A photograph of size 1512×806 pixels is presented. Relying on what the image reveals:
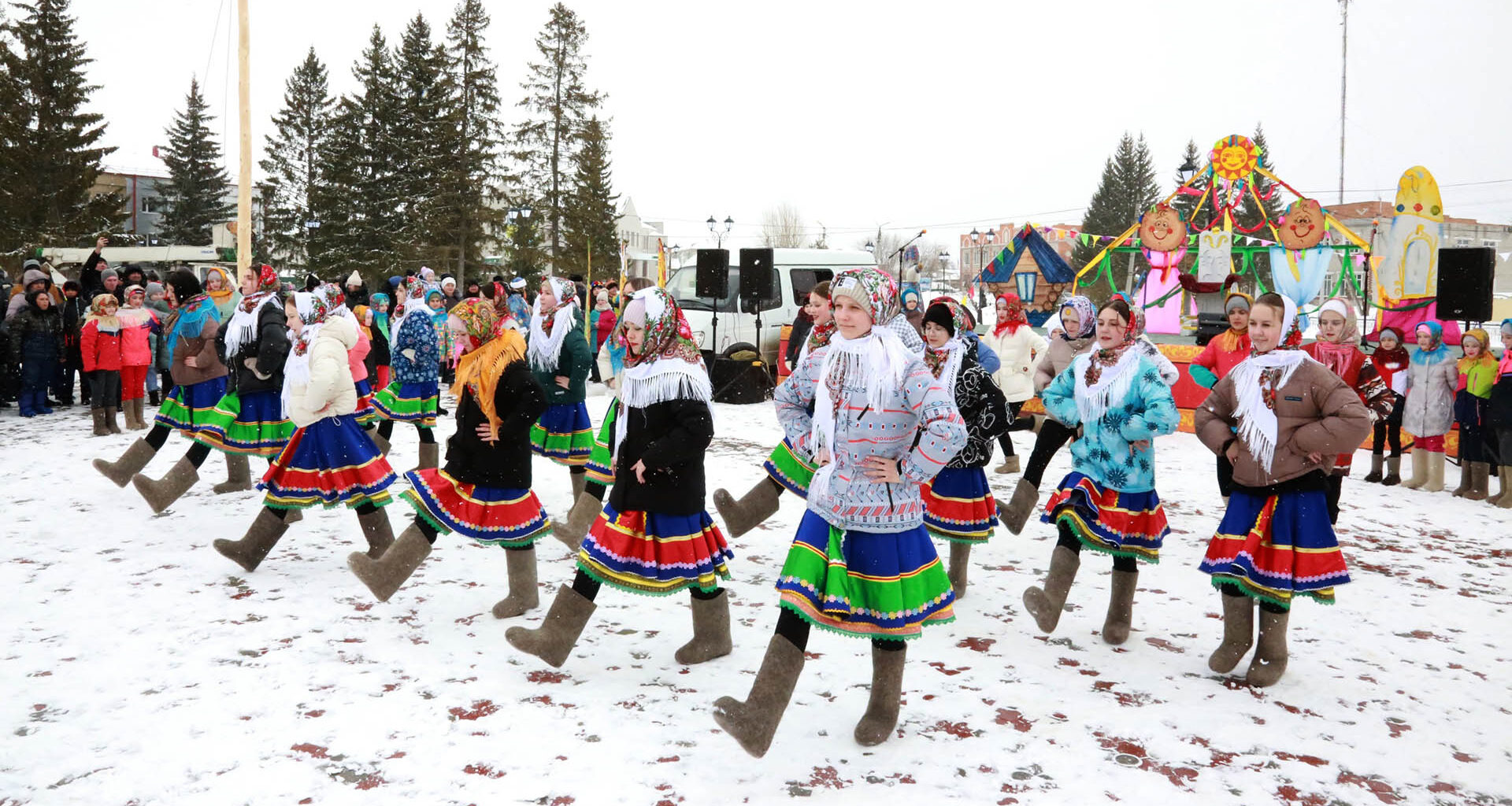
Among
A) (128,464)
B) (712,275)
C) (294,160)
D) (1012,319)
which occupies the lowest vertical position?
(128,464)

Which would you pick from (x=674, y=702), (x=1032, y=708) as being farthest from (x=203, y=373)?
(x=1032, y=708)

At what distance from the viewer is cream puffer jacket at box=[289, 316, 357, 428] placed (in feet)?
18.2

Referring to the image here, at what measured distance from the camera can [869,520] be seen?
3.49m

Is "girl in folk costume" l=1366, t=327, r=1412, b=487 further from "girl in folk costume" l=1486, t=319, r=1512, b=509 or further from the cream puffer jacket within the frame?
the cream puffer jacket

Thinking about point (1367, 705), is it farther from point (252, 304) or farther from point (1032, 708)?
point (252, 304)

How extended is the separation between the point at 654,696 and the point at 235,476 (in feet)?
17.4

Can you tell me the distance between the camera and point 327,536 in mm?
6574

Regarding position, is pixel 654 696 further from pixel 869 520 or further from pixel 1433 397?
pixel 1433 397

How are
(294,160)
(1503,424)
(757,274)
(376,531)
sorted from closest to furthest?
(376,531), (1503,424), (757,274), (294,160)

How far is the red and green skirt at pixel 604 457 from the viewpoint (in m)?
6.22

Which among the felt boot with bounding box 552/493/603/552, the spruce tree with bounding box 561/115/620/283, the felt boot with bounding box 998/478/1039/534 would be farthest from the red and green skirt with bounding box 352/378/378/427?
the spruce tree with bounding box 561/115/620/283

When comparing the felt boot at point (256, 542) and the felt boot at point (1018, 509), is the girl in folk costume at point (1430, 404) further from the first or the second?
the felt boot at point (256, 542)

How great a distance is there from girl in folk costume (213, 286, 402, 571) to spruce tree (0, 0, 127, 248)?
31675 millimetres

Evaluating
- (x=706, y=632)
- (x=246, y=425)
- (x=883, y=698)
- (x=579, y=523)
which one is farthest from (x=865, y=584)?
(x=246, y=425)
